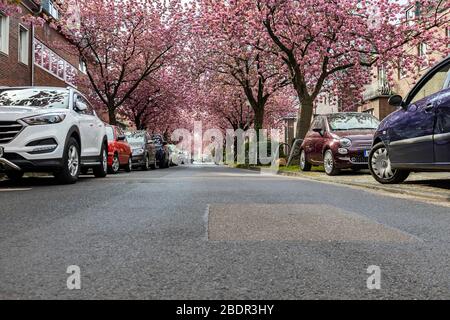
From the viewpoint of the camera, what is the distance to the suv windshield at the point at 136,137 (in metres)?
21.4

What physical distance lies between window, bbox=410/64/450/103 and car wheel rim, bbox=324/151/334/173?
5.06 m

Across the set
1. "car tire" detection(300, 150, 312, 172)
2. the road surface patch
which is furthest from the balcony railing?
the road surface patch

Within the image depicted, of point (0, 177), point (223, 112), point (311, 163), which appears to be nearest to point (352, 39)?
point (311, 163)

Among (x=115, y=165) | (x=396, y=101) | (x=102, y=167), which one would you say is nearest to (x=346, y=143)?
(x=396, y=101)

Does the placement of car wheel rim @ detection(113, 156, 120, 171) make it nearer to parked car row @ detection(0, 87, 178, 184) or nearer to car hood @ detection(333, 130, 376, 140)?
parked car row @ detection(0, 87, 178, 184)

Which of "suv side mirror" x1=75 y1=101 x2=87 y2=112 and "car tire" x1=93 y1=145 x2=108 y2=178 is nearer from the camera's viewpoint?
"suv side mirror" x1=75 y1=101 x2=87 y2=112

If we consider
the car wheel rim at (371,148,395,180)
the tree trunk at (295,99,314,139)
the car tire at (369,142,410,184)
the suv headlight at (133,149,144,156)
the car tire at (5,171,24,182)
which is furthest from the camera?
the tree trunk at (295,99,314,139)

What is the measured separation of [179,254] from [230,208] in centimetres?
249

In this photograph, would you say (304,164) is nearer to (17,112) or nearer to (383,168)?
(383,168)

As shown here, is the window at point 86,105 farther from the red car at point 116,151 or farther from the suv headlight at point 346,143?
the suv headlight at point 346,143

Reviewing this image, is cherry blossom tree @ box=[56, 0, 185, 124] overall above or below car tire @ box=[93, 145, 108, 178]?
above

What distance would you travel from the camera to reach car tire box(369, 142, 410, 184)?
9.35 meters

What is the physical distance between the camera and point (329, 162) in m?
13.7
